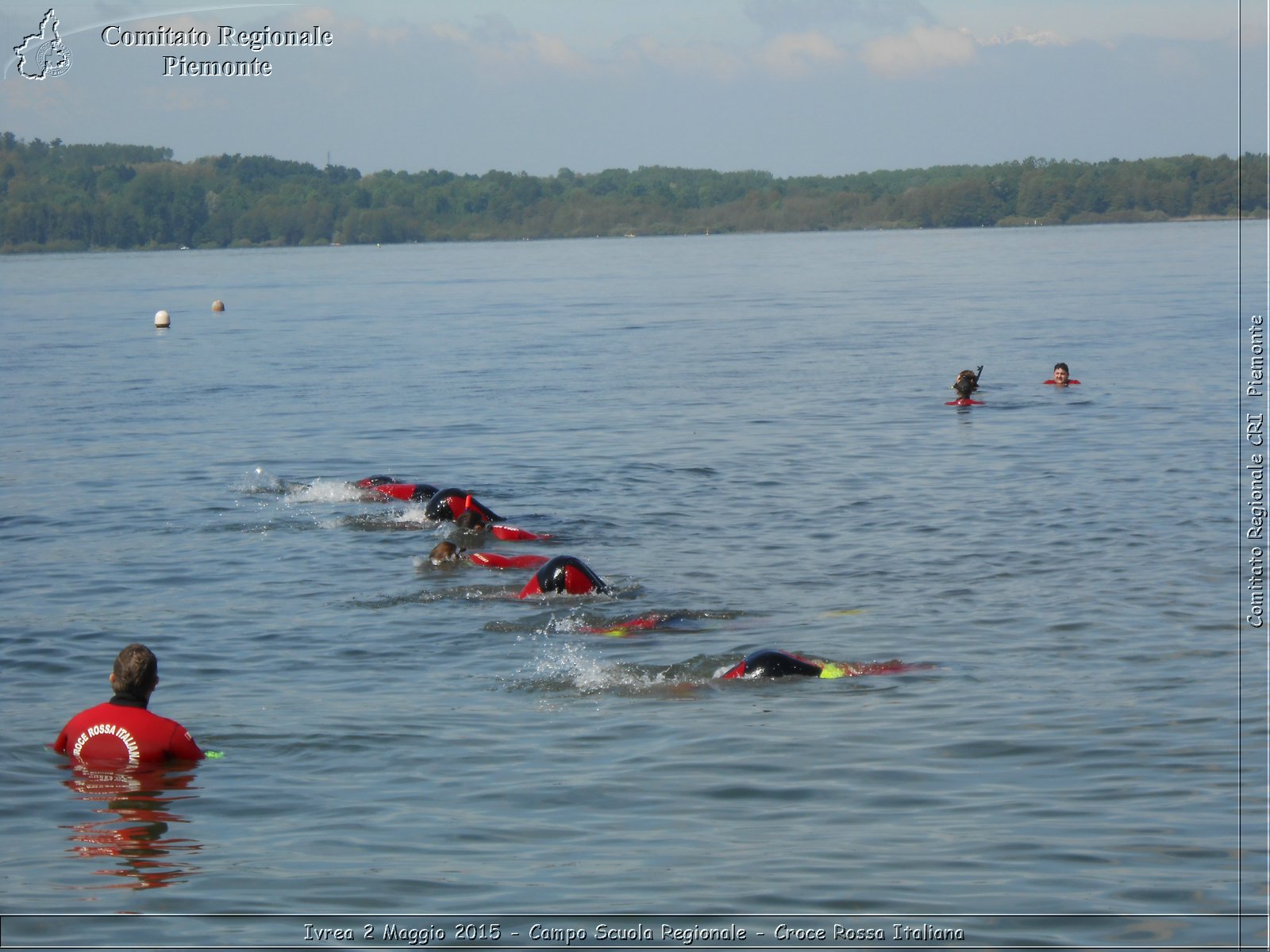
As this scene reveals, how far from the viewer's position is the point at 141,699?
993 centimetres

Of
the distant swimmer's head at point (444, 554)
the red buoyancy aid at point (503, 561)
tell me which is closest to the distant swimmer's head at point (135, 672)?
the distant swimmer's head at point (444, 554)

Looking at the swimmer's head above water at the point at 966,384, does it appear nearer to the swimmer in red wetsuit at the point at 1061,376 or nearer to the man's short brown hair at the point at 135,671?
the swimmer in red wetsuit at the point at 1061,376

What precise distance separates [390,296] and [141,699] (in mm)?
69583

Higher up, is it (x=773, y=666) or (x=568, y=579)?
(x=568, y=579)

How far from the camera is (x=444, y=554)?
655 inches

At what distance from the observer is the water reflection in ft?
27.9

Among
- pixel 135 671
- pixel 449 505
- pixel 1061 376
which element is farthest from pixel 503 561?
pixel 1061 376

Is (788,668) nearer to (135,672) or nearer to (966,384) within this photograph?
(135,672)

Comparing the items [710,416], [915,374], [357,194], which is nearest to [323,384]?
[710,416]

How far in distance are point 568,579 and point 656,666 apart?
2.56 metres

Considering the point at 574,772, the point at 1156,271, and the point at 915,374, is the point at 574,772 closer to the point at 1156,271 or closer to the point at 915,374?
the point at 915,374

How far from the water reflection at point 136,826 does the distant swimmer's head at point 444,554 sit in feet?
21.7

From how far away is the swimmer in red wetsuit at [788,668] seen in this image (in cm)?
1203

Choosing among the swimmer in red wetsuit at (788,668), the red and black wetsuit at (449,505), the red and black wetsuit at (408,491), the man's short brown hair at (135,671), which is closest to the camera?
the man's short brown hair at (135,671)
